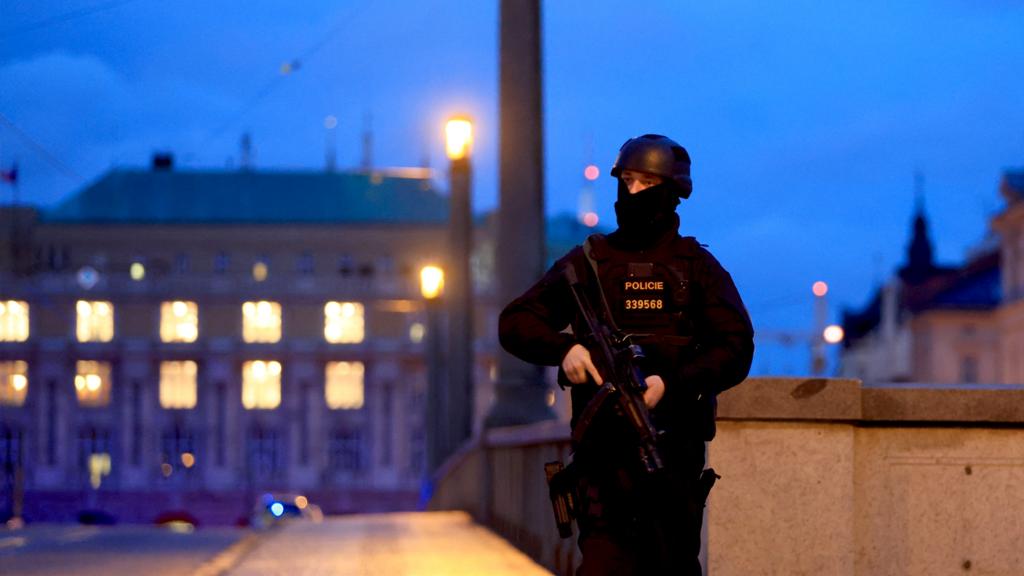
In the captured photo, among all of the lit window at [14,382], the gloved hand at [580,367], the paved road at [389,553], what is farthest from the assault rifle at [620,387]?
the lit window at [14,382]

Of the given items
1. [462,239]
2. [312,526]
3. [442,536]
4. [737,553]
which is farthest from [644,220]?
[462,239]

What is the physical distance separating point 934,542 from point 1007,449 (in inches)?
19.8

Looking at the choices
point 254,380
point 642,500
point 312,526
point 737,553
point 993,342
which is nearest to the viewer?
point 642,500

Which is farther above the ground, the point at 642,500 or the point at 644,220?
the point at 644,220

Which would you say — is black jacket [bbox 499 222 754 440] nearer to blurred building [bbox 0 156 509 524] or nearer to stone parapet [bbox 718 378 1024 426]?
stone parapet [bbox 718 378 1024 426]

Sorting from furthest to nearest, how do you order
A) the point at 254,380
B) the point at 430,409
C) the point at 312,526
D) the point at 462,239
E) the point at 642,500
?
the point at 254,380
the point at 430,409
the point at 462,239
the point at 312,526
the point at 642,500

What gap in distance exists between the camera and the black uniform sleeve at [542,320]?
20.4ft

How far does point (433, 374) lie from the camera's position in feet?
151

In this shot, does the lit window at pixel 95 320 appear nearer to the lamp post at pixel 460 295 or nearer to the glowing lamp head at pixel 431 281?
the glowing lamp head at pixel 431 281

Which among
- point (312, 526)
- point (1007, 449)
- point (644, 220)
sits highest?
point (644, 220)

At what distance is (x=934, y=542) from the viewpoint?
9000 millimetres

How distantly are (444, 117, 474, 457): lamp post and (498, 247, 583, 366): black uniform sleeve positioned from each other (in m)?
25.2

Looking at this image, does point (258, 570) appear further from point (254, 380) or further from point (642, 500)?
point (254, 380)

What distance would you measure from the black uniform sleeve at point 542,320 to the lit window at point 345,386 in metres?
115
